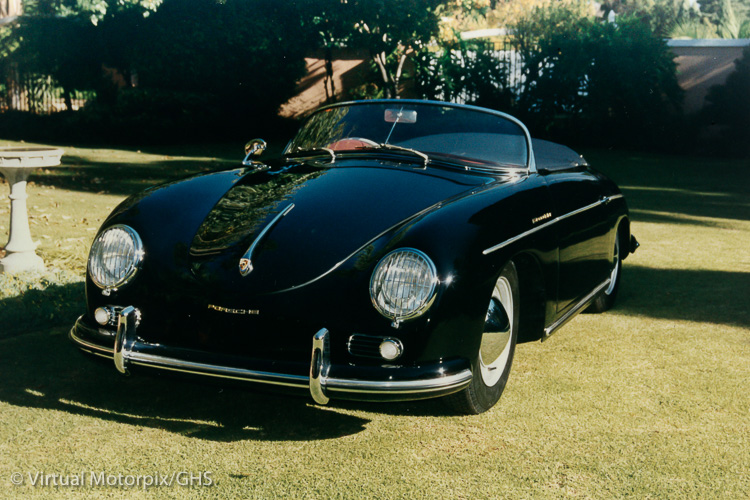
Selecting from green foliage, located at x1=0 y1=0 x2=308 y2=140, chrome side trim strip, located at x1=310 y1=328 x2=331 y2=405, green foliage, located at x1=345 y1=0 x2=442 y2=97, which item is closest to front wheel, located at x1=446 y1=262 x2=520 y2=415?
chrome side trim strip, located at x1=310 y1=328 x2=331 y2=405

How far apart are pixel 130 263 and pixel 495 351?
1.62m

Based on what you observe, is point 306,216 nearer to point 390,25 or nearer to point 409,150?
point 409,150

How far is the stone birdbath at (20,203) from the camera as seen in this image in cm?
555

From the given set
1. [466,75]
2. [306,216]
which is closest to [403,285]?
[306,216]

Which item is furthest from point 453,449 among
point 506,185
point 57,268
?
point 57,268

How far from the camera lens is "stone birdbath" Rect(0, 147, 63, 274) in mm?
5555

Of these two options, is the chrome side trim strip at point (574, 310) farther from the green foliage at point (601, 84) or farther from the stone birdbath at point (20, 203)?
the green foliage at point (601, 84)

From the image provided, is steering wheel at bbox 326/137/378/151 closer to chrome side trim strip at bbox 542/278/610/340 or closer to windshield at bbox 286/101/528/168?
windshield at bbox 286/101/528/168

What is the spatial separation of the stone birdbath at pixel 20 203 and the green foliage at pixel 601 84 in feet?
50.0

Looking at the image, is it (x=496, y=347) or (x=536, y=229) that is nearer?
(x=496, y=347)

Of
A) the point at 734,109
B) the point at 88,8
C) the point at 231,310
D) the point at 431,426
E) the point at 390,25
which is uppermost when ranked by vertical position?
the point at 88,8

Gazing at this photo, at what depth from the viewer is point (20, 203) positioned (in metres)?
5.77

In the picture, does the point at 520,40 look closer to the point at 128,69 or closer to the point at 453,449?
the point at 128,69

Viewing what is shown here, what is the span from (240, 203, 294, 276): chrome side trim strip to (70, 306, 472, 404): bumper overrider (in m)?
0.37
